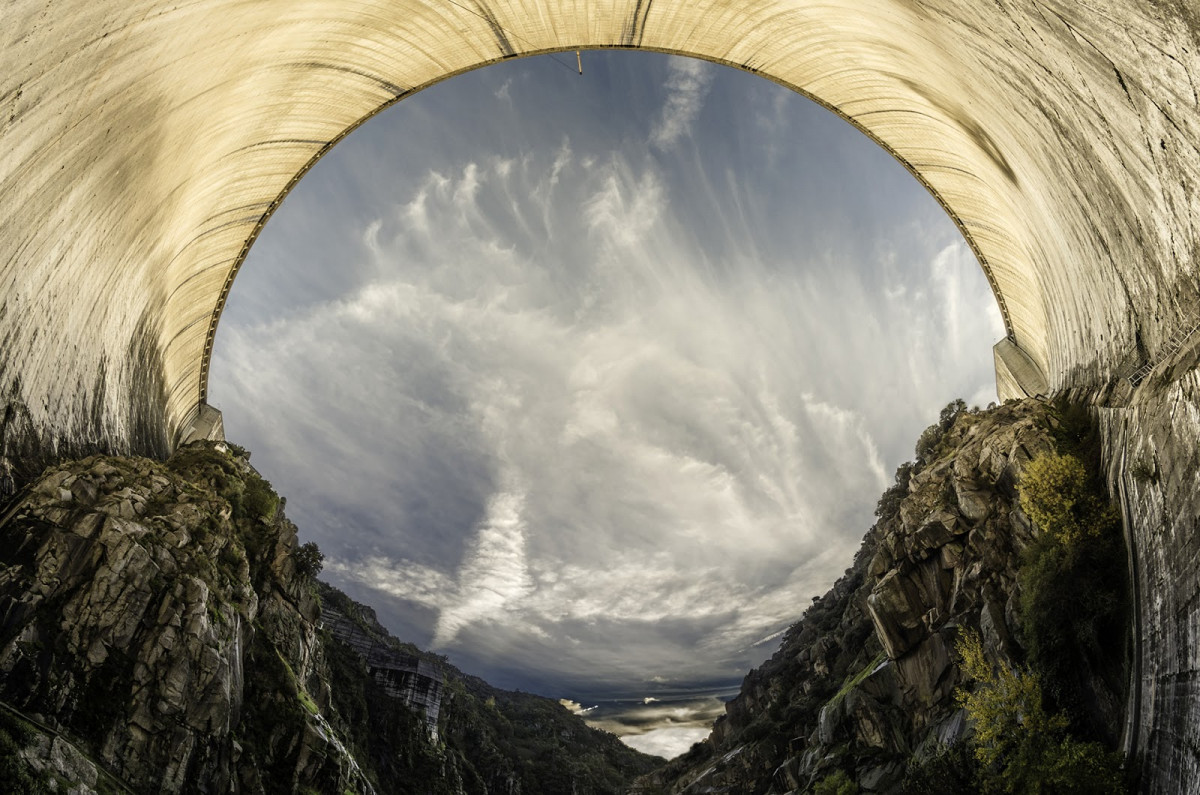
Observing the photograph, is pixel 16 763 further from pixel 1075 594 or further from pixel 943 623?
pixel 943 623

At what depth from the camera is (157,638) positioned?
2031 centimetres

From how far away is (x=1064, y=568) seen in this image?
2114 centimetres

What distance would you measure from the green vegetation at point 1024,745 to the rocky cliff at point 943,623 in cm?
97

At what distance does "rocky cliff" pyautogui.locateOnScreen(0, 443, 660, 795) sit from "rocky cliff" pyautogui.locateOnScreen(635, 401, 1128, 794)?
98.7ft

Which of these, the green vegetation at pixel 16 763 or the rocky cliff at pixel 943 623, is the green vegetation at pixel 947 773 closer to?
the rocky cliff at pixel 943 623

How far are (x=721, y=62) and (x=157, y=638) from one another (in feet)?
110

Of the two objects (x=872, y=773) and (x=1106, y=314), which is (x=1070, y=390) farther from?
(x=872, y=773)

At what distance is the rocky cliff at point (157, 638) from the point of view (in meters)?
16.5

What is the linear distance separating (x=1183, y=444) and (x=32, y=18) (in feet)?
78.0

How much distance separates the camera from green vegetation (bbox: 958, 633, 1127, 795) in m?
17.9

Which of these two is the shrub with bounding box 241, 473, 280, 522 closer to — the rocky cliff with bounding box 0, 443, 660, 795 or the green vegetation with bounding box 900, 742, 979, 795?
the rocky cliff with bounding box 0, 443, 660, 795

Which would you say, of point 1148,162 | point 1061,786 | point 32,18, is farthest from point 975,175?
point 32,18

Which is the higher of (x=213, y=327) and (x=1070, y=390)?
(x=213, y=327)

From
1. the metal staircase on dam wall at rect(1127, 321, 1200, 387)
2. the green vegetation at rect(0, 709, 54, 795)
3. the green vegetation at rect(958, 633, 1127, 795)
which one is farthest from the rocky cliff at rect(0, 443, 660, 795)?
the green vegetation at rect(958, 633, 1127, 795)
